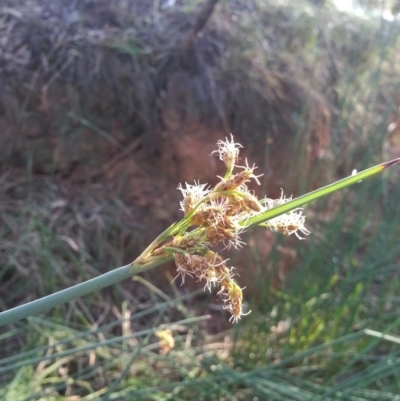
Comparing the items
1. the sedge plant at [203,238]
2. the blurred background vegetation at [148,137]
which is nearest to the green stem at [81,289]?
the sedge plant at [203,238]

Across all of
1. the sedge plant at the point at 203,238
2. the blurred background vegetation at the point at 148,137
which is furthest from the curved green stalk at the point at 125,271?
the blurred background vegetation at the point at 148,137

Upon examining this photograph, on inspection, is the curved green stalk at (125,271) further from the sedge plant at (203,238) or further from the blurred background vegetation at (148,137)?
the blurred background vegetation at (148,137)

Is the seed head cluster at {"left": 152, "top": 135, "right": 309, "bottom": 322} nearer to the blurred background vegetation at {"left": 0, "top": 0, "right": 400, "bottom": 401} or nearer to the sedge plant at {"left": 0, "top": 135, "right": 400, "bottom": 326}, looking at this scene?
the sedge plant at {"left": 0, "top": 135, "right": 400, "bottom": 326}

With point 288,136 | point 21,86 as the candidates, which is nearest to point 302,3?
point 288,136

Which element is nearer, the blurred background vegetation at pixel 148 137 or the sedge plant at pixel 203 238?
the sedge plant at pixel 203 238

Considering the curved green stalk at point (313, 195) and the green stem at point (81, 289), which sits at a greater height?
the curved green stalk at point (313, 195)

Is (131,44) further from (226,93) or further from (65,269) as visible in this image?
(65,269)

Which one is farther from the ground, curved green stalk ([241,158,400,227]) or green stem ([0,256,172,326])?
curved green stalk ([241,158,400,227])

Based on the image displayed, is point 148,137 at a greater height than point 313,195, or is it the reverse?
point 148,137

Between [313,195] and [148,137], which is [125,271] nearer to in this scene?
[313,195]

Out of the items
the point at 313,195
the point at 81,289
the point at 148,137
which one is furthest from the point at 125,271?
the point at 148,137

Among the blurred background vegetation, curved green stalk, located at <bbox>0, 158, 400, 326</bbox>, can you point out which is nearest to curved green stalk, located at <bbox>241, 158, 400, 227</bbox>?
curved green stalk, located at <bbox>0, 158, 400, 326</bbox>
